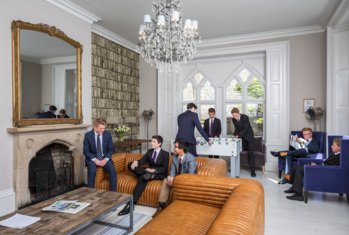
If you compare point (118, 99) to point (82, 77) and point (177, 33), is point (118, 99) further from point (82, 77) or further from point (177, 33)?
point (177, 33)

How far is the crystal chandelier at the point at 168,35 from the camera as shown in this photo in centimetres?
339

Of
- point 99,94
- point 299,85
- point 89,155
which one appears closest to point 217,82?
point 299,85

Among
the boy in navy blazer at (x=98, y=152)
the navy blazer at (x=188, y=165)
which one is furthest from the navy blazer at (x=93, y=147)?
the navy blazer at (x=188, y=165)

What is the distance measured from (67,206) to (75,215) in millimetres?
228

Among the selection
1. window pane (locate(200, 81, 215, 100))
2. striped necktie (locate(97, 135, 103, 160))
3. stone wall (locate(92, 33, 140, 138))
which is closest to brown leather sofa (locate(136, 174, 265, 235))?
striped necktie (locate(97, 135, 103, 160))

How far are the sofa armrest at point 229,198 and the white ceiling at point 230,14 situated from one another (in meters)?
3.35

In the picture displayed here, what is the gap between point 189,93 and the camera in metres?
6.94

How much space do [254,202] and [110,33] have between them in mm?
5357

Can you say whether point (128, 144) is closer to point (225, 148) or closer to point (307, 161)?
point (225, 148)

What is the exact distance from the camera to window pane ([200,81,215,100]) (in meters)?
6.71

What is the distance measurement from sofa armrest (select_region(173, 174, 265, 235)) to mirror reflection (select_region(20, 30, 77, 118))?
2.76 metres

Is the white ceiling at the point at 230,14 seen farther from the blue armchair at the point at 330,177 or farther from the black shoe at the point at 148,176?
the black shoe at the point at 148,176

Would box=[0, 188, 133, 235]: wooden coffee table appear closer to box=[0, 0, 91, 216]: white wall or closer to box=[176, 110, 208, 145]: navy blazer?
box=[0, 0, 91, 216]: white wall

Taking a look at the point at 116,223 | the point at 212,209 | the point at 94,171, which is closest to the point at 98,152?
the point at 94,171
